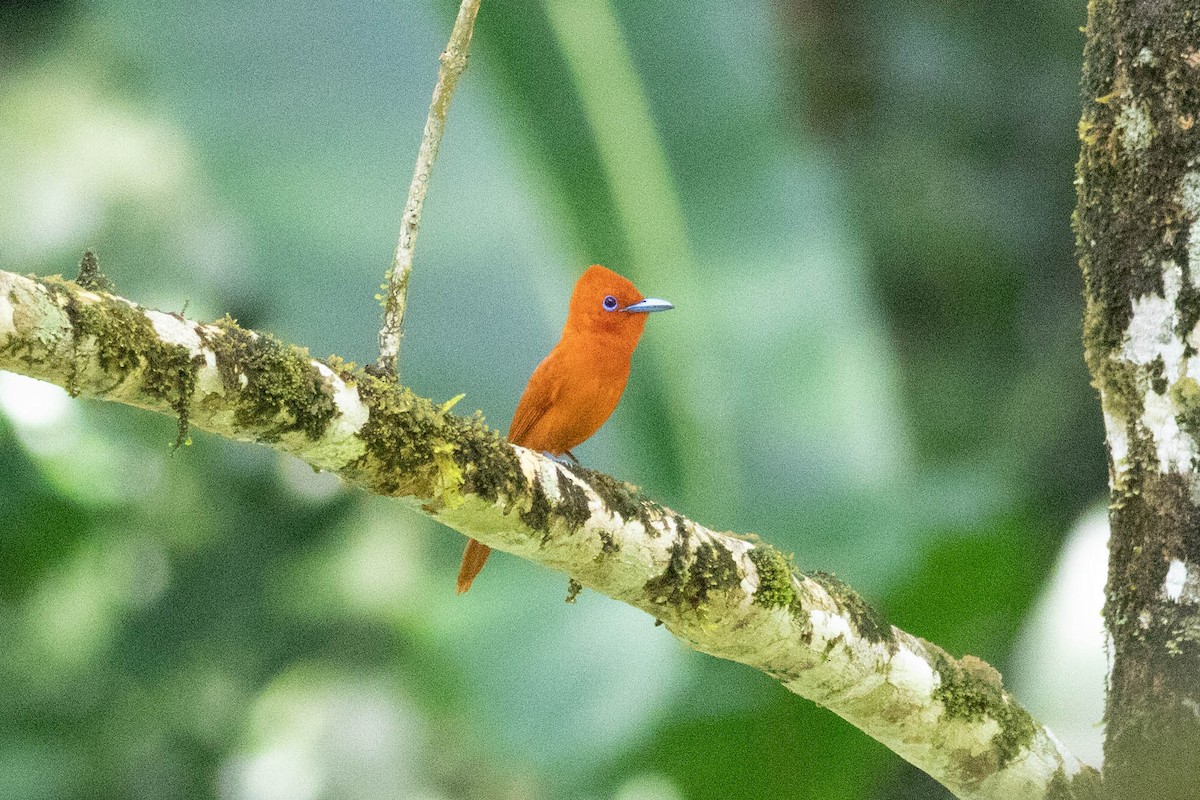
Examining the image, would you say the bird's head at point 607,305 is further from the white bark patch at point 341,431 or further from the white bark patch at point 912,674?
the white bark patch at point 341,431

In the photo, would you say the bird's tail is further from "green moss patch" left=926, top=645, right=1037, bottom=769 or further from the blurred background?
"green moss patch" left=926, top=645, right=1037, bottom=769

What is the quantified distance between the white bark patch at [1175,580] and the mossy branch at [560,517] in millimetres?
419

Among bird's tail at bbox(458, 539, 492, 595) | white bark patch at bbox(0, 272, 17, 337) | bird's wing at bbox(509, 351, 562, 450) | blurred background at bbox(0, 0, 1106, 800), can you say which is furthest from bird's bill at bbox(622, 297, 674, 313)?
white bark patch at bbox(0, 272, 17, 337)

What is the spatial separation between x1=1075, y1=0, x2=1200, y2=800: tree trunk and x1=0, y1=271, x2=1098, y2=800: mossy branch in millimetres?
267

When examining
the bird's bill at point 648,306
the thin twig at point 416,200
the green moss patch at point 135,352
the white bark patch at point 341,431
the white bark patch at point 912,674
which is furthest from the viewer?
the bird's bill at point 648,306

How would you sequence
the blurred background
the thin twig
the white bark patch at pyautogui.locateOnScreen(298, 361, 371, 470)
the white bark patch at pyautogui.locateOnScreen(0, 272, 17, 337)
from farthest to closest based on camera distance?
the blurred background < the thin twig < the white bark patch at pyautogui.locateOnScreen(298, 361, 371, 470) < the white bark patch at pyautogui.locateOnScreen(0, 272, 17, 337)

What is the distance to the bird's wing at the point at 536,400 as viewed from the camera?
367 cm

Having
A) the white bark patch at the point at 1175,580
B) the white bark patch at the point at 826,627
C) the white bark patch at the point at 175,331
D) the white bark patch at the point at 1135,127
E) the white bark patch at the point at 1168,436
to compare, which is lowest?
the white bark patch at the point at 175,331

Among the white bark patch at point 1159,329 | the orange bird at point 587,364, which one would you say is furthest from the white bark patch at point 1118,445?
the orange bird at point 587,364

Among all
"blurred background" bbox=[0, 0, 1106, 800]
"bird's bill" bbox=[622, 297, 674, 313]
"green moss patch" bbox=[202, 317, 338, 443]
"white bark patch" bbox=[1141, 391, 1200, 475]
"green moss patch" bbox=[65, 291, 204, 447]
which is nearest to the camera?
"green moss patch" bbox=[65, 291, 204, 447]

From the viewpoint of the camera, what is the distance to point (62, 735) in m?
6.02

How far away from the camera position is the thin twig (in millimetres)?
2172

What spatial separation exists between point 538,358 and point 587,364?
22.0 inches

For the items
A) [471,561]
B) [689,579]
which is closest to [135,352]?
[689,579]
